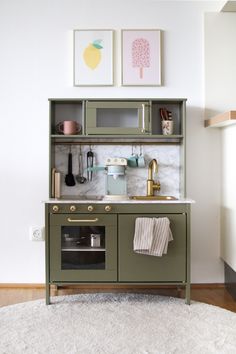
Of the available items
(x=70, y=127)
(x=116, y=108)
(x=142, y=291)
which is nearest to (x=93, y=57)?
(x=116, y=108)

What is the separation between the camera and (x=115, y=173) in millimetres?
3219

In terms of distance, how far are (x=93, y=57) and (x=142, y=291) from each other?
1996 millimetres

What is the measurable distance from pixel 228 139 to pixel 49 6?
1.86m

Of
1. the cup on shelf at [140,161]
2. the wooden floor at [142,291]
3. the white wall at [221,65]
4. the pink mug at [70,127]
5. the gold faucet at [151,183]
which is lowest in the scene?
the wooden floor at [142,291]

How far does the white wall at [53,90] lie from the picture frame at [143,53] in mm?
57

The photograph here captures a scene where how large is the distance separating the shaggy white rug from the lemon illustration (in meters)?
1.90

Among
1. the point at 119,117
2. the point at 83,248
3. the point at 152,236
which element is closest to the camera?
the point at 152,236

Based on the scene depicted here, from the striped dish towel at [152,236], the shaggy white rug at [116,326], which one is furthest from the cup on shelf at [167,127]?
the shaggy white rug at [116,326]

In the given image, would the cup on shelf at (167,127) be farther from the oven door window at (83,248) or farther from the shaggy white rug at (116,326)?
the shaggy white rug at (116,326)

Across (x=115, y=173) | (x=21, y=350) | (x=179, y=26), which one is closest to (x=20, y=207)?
(x=115, y=173)

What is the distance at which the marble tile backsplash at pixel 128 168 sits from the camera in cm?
343

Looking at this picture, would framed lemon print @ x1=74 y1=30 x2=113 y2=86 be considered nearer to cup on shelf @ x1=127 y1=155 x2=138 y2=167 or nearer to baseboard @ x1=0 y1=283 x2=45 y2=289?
cup on shelf @ x1=127 y1=155 x2=138 y2=167

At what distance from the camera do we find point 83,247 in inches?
117

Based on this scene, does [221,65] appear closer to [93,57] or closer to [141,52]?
[141,52]
